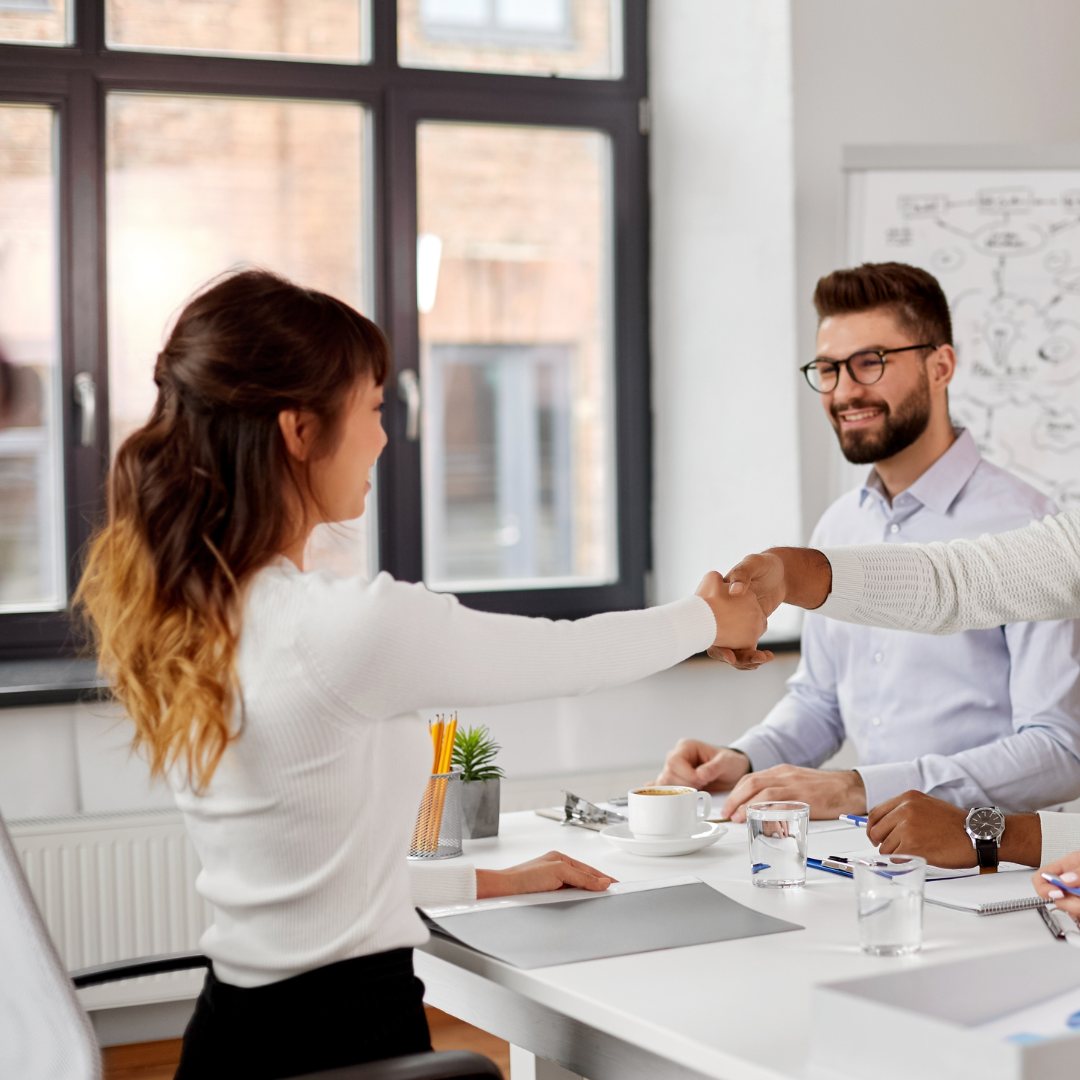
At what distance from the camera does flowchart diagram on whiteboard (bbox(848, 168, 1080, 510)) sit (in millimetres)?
3180

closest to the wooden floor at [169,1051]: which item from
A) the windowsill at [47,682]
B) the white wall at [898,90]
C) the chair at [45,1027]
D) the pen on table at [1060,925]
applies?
the windowsill at [47,682]

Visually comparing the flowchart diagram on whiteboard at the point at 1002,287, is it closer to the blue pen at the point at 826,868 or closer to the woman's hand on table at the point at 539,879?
the blue pen at the point at 826,868

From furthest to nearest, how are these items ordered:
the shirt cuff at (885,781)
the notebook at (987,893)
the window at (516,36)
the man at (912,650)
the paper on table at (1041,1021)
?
the window at (516,36) < the man at (912,650) < the shirt cuff at (885,781) < the notebook at (987,893) < the paper on table at (1041,1021)

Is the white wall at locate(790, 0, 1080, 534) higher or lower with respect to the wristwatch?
higher

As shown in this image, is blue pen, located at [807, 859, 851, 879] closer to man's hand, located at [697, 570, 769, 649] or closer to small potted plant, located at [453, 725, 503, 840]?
man's hand, located at [697, 570, 769, 649]

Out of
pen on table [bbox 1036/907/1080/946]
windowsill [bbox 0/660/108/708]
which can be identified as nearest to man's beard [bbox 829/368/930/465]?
pen on table [bbox 1036/907/1080/946]

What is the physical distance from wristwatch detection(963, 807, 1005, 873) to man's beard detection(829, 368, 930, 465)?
2.97ft

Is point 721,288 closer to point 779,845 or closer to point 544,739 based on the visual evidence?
point 544,739

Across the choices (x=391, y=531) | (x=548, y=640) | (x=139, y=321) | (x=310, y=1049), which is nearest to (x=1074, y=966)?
(x=548, y=640)

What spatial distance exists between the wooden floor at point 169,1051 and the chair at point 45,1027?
6.15ft

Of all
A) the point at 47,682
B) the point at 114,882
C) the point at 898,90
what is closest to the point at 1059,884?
the point at 114,882

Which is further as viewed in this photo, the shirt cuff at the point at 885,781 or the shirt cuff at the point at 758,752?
the shirt cuff at the point at 758,752

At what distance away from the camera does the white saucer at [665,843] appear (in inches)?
64.4

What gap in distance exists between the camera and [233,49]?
3271 mm
